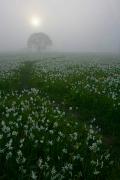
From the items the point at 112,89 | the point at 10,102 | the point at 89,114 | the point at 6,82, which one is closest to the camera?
the point at 10,102

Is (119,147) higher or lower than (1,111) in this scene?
lower

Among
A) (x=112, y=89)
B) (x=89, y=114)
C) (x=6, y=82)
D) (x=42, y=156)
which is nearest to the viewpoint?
(x=42, y=156)

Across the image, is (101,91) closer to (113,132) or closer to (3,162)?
(113,132)

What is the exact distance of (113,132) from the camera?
36.3 ft

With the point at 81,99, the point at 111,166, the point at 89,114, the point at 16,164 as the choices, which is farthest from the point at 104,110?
the point at 16,164

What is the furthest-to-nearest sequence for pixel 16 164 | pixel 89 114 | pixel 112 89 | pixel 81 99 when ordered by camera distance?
pixel 112 89, pixel 81 99, pixel 89 114, pixel 16 164

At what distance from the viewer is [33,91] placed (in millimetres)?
15586

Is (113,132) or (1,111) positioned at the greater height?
(1,111)

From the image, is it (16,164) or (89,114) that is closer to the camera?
(16,164)

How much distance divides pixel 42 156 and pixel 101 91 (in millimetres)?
8968

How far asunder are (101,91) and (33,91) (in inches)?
136

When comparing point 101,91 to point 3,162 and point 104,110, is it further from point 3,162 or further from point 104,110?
point 3,162

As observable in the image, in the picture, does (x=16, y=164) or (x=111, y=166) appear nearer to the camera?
(x=16, y=164)

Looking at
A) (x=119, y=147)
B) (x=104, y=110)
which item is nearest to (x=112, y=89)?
(x=104, y=110)
